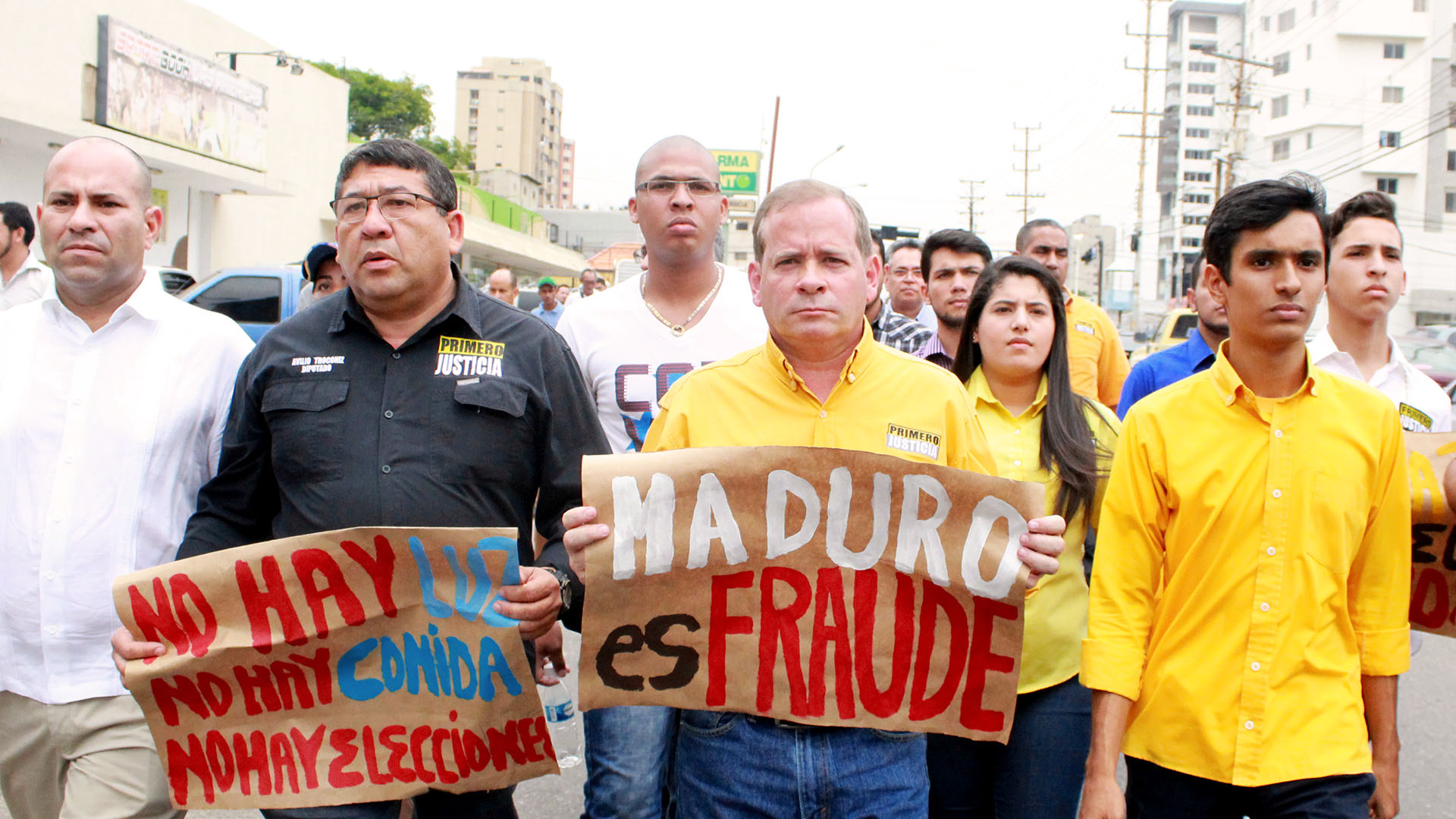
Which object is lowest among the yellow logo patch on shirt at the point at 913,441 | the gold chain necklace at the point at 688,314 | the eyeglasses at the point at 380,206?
the yellow logo patch on shirt at the point at 913,441

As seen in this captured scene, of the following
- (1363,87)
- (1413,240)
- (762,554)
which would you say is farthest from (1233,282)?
(1363,87)

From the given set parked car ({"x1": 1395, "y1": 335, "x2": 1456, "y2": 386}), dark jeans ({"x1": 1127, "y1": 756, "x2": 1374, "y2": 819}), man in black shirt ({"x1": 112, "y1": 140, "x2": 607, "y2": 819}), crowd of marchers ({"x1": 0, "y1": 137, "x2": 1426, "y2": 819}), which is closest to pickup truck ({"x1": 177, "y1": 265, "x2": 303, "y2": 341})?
crowd of marchers ({"x1": 0, "y1": 137, "x2": 1426, "y2": 819})

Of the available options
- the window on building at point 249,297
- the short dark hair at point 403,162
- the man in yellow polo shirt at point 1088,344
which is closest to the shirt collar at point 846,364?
the short dark hair at point 403,162

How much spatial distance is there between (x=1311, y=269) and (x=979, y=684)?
129cm

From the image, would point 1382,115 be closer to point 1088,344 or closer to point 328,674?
point 1088,344

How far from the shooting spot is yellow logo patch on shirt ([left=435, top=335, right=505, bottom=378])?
2822 mm

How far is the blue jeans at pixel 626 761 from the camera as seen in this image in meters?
3.17

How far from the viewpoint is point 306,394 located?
108 inches

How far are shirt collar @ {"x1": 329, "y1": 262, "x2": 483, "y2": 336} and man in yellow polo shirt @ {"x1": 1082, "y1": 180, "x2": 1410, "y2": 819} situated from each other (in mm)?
1743

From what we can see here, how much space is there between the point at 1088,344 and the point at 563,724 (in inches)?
135

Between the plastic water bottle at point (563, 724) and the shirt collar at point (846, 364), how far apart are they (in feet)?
10.7

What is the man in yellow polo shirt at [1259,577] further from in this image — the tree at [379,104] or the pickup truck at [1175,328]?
the tree at [379,104]

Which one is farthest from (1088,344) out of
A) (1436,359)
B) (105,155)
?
(1436,359)

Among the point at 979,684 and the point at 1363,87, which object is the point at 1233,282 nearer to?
the point at 979,684
